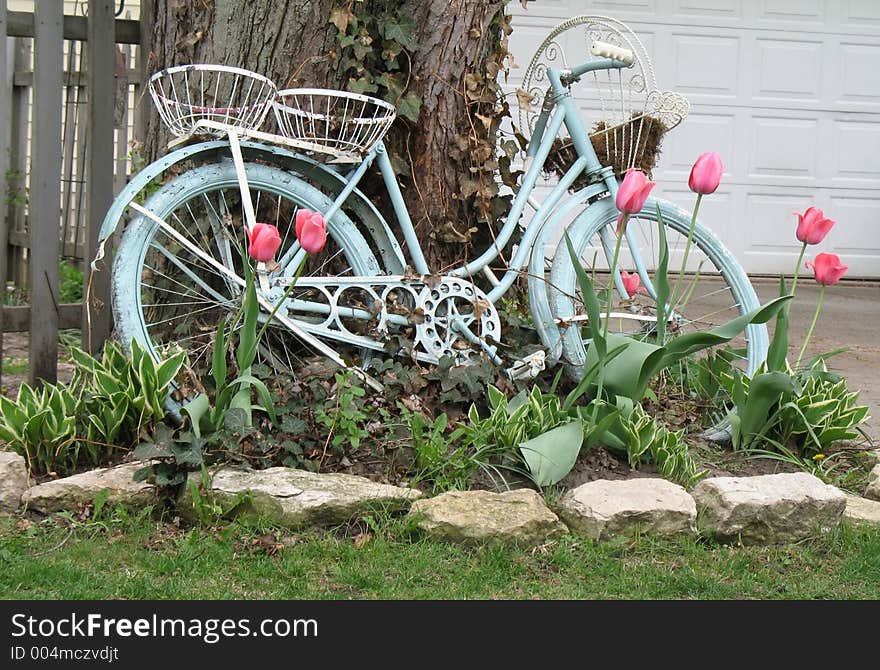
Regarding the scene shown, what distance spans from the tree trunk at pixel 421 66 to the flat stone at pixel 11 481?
4.01 ft

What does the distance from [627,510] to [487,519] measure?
0.38 m

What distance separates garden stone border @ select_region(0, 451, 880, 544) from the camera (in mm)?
2926

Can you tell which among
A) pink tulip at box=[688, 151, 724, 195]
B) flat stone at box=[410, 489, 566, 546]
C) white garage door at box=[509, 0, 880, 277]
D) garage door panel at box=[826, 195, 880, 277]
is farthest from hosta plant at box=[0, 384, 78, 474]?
garage door panel at box=[826, 195, 880, 277]

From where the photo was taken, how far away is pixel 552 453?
10.3 feet

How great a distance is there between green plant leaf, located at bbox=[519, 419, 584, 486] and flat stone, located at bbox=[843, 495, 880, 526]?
803 millimetres

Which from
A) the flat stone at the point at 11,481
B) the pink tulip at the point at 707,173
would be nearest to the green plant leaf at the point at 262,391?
the flat stone at the point at 11,481

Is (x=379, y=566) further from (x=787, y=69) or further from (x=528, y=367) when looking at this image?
(x=787, y=69)

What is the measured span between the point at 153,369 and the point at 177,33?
1.20 metres

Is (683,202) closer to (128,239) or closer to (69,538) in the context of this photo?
(128,239)

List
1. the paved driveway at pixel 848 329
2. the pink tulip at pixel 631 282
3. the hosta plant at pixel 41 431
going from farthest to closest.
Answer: the paved driveway at pixel 848 329 < the pink tulip at pixel 631 282 < the hosta plant at pixel 41 431

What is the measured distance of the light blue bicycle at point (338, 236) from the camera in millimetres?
3293

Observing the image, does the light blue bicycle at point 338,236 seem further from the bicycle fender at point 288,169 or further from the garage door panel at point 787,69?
the garage door panel at point 787,69

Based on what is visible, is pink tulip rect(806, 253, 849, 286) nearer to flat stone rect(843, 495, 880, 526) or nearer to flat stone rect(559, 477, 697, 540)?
flat stone rect(843, 495, 880, 526)

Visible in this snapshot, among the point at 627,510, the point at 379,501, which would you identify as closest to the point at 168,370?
the point at 379,501
